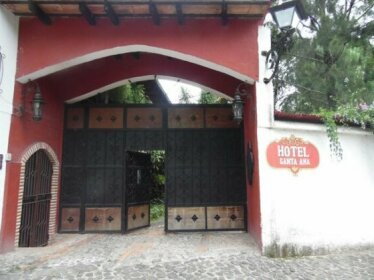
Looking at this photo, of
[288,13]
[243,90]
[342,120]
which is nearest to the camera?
[288,13]

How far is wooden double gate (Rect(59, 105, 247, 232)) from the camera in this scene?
6.95m

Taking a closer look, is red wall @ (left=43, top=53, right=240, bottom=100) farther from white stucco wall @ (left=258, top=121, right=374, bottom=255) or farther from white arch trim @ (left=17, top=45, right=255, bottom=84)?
white stucco wall @ (left=258, top=121, right=374, bottom=255)

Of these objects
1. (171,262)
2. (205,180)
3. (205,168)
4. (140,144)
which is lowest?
(171,262)

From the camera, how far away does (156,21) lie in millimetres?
5363

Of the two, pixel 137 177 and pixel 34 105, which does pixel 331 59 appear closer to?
pixel 137 177

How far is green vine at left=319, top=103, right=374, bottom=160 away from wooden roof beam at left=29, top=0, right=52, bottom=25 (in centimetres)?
476

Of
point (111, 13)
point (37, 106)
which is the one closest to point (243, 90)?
point (111, 13)

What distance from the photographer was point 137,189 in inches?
294

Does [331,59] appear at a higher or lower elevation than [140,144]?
higher

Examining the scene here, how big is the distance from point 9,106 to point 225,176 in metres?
4.31

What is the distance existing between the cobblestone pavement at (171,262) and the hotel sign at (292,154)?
1.42m

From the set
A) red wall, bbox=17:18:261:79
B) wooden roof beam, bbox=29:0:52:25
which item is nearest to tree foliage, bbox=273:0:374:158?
red wall, bbox=17:18:261:79

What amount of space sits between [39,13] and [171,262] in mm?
4354

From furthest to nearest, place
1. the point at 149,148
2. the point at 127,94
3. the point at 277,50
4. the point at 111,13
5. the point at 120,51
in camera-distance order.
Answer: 1. the point at 127,94
2. the point at 149,148
3. the point at 120,51
4. the point at 111,13
5. the point at 277,50
